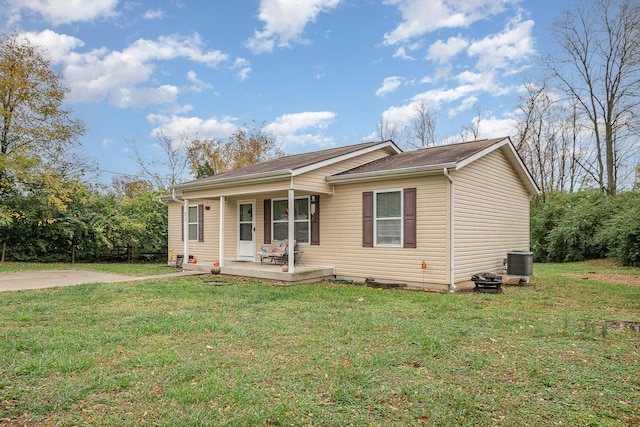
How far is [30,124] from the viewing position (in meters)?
15.3

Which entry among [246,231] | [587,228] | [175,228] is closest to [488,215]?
[246,231]

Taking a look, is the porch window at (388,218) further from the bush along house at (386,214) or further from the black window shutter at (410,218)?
the black window shutter at (410,218)

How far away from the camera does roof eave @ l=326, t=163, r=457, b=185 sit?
27.9ft

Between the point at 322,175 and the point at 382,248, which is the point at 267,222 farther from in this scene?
the point at 382,248

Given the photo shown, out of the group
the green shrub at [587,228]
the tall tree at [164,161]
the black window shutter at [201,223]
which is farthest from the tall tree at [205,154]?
the green shrub at [587,228]

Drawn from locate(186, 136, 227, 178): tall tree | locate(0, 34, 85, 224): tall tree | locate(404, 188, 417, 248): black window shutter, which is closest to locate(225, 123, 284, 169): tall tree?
locate(186, 136, 227, 178): tall tree

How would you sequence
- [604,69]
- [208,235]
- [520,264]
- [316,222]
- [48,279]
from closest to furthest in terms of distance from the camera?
[520,264] → [48,279] → [316,222] → [208,235] → [604,69]

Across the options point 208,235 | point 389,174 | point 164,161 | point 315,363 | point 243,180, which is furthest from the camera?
point 164,161

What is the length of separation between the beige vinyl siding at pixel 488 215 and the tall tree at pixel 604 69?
1210cm

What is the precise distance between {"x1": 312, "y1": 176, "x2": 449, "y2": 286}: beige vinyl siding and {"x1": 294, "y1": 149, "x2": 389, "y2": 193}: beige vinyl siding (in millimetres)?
478

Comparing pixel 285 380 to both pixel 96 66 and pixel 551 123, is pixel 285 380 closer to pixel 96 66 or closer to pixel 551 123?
pixel 96 66

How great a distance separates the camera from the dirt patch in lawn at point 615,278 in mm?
10375

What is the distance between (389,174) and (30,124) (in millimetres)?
14459

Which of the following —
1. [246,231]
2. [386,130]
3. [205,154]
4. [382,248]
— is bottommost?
[382,248]
